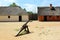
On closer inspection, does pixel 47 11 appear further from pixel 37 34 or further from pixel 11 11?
pixel 37 34

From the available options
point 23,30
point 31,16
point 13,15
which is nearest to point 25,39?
point 23,30

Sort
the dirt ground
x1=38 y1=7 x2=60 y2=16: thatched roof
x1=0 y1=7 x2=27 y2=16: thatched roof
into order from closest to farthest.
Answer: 1. the dirt ground
2. x1=0 y1=7 x2=27 y2=16: thatched roof
3. x1=38 y1=7 x2=60 y2=16: thatched roof

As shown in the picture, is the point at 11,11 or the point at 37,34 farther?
the point at 11,11

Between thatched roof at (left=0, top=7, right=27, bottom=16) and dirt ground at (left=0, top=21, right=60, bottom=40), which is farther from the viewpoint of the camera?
thatched roof at (left=0, top=7, right=27, bottom=16)

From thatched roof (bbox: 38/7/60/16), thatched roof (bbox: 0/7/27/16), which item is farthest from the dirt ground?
thatched roof (bbox: 38/7/60/16)

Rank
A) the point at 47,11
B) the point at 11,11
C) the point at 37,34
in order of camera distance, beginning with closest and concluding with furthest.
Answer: the point at 37,34 → the point at 11,11 → the point at 47,11

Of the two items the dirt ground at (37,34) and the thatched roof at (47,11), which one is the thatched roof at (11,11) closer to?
the thatched roof at (47,11)

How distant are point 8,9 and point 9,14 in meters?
3.00

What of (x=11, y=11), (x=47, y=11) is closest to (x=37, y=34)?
(x=11, y=11)

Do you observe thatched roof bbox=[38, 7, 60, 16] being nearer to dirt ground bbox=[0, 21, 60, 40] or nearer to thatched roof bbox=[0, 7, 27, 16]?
thatched roof bbox=[0, 7, 27, 16]

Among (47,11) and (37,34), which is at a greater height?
(37,34)

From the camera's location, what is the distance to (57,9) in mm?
65500

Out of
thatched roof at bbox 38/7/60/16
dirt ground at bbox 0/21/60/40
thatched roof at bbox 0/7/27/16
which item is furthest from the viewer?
thatched roof at bbox 38/7/60/16

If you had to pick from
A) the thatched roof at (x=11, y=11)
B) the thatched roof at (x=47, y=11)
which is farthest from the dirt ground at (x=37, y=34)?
the thatched roof at (x=47, y=11)
